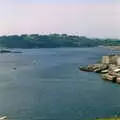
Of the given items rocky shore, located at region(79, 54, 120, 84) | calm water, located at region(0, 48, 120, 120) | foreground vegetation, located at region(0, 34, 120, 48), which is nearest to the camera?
calm water, located at region(0, 48, 120, 120)

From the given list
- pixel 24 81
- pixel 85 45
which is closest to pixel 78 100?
pixel 24 81

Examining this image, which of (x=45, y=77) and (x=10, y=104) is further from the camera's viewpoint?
(x=45, y=77)

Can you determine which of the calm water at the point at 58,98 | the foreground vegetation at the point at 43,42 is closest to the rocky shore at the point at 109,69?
the calm water at the point at 58,98

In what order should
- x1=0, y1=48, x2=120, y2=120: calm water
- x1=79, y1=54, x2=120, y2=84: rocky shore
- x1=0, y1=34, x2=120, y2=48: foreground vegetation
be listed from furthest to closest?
x1=0, y1=34, x2=120, y2=48: foreground vegetation → x1=79, y1=54, x2=120, y2=84: rocky shore → x1=0, y1=48, x2=120, y2=120: calm water

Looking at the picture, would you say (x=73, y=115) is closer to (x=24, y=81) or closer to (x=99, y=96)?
(x=99, y=96)

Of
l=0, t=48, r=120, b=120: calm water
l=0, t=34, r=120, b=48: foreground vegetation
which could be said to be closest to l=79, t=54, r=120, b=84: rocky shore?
l=0, t=48, r=120, b=120: calm water

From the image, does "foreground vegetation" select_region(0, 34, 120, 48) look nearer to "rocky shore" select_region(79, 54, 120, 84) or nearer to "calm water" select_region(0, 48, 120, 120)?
"rocky shore" select_region(79, 54, 120, 84)

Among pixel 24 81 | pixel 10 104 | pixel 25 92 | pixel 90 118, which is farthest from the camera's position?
pixel 24 81

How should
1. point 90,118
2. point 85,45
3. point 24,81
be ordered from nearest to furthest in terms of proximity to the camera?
point 90,118, point 24,81, point 85,45

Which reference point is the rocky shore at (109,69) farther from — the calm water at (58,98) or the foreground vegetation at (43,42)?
the foreground vegetation at (43,42)

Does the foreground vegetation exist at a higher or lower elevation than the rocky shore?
lower

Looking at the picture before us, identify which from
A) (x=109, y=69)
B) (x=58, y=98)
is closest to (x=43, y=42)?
(x=109, y=69)
